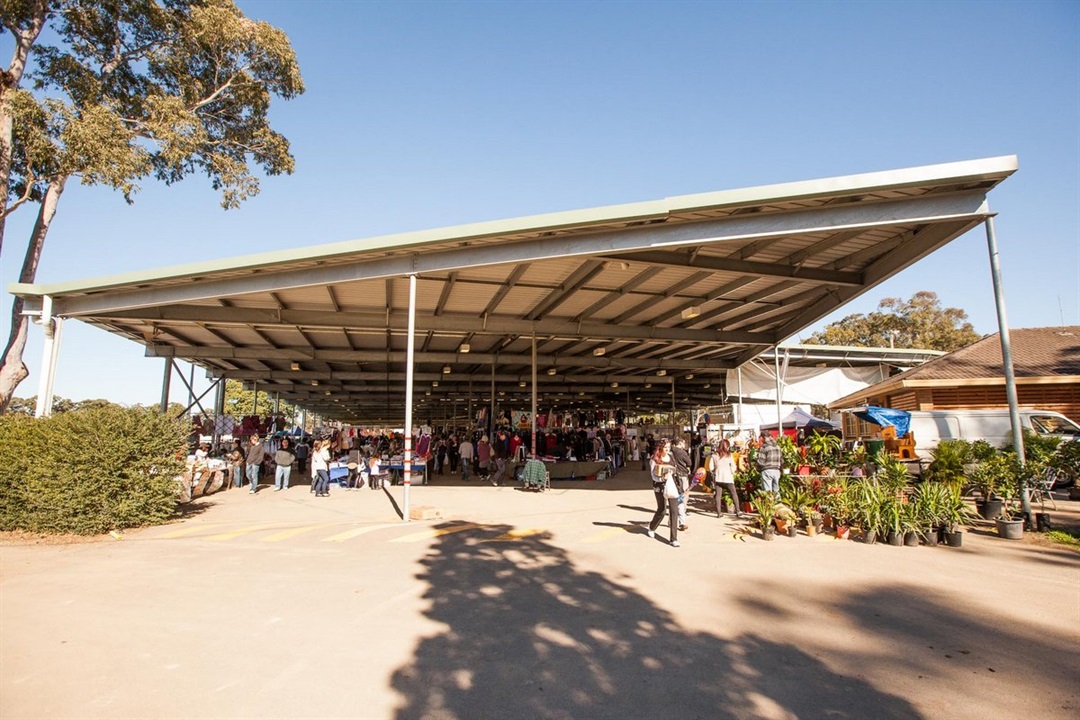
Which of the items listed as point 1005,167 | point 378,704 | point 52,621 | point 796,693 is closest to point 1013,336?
point 1005,167

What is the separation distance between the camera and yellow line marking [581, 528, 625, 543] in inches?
362

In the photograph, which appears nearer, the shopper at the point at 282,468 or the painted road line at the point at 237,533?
the painted road line at the point at 237,533

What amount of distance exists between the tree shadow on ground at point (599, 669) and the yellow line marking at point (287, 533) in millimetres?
4333

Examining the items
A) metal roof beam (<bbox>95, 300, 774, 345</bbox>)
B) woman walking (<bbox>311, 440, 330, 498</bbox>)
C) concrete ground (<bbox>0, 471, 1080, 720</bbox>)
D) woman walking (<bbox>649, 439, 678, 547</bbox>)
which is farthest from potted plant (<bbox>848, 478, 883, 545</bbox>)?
woman walking (<bbox>311, 440, 330, 498</bbox>)

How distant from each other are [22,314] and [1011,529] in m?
20.1

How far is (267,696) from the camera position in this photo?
3.82 m

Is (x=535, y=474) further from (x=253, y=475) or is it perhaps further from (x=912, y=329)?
(x=912, y=329)

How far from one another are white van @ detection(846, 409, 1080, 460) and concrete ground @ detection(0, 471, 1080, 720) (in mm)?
8572

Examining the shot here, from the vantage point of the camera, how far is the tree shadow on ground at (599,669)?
147 inches

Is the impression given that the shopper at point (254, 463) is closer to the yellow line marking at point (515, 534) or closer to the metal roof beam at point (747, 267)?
the yellow line marking at point (515, 534)

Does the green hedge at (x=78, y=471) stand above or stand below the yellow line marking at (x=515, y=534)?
above

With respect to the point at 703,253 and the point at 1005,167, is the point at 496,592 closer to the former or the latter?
the point at 703,253

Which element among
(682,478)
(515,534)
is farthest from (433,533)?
(682,478)

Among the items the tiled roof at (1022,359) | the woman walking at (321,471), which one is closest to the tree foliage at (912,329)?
the tiled roof at (1022,359)
